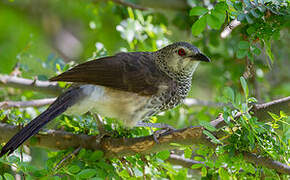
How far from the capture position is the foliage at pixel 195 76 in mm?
2225

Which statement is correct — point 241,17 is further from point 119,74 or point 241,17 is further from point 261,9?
point 119,74

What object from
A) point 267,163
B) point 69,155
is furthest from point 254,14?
point 69,155

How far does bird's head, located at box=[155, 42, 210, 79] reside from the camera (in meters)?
3.08

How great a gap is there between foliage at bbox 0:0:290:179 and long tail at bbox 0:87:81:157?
0.08 m

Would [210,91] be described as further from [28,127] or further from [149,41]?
[28,127]

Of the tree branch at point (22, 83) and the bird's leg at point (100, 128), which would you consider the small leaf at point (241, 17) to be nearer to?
the bird's leg at point (100, 128)

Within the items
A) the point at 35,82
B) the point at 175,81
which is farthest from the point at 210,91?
the point at 35,82

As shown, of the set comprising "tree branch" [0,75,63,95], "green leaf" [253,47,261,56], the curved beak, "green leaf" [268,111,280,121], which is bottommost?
"green leaf" [268,111,280,121]

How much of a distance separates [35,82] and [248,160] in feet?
6.47

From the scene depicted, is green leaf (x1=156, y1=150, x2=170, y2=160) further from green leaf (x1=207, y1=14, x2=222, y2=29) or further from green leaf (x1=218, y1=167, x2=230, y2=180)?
green leaf (x1=207, y1=14, x2=222, y2=29)

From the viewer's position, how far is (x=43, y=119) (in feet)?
8.62

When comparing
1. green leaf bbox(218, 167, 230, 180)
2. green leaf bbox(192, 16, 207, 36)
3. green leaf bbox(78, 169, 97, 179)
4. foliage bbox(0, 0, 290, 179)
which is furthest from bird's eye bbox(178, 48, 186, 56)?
green leaf bbox(78, 169, 97, 179)

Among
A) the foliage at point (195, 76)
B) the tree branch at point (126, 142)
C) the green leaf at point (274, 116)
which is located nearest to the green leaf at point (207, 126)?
the foliage at point (195, 76)

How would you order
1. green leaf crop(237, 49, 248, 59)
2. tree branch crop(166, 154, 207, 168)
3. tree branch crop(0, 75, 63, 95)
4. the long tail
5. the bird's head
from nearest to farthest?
the long tail → green leaf crop(237, 49, 248, 59) → tree branch crop(166, 154, 207, 168) → the bird's head → tree branch crop(0, 75, 63, 95)
